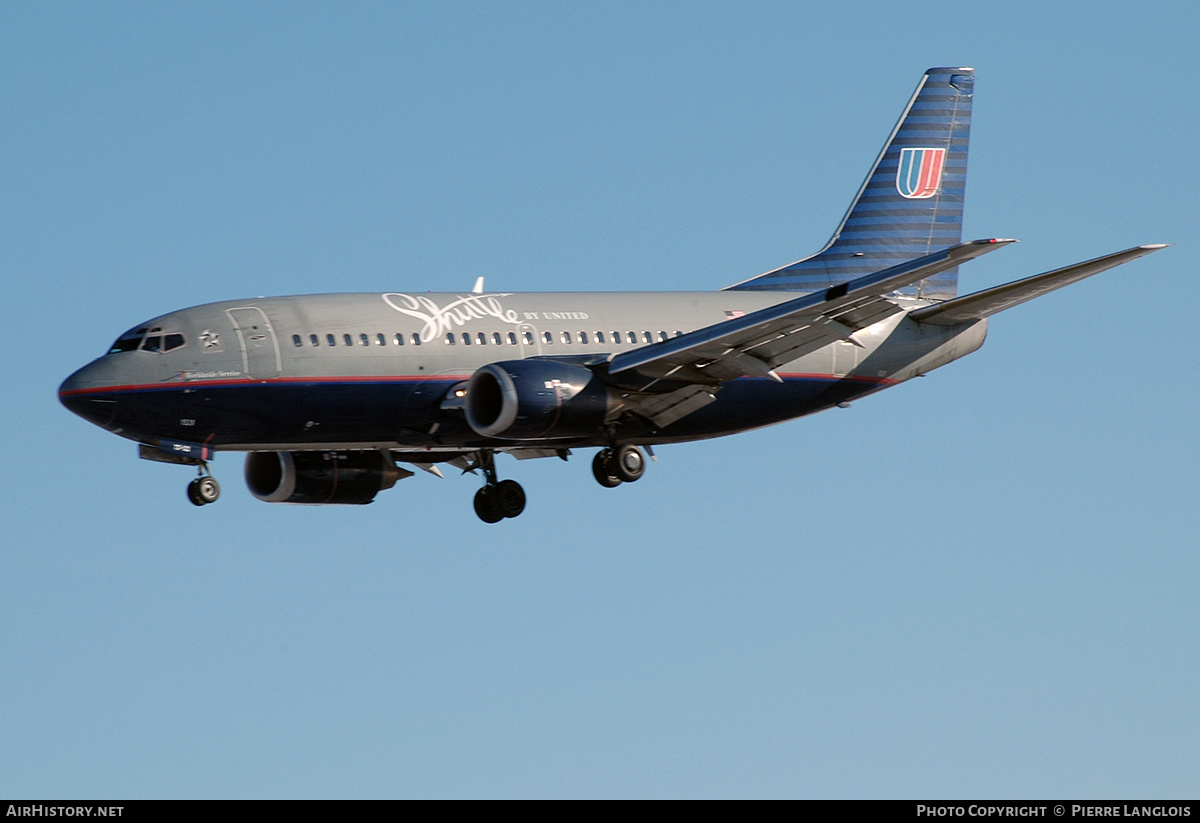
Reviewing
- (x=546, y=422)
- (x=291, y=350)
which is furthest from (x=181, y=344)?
(x=546, y=422)

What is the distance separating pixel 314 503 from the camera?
49.2m

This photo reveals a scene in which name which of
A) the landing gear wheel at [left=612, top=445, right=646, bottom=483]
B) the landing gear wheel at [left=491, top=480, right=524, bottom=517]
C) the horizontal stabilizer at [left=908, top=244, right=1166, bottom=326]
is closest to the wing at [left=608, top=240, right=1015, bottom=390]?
the landing gear wheel at [left=612, top=445, right=646, bottom=483]

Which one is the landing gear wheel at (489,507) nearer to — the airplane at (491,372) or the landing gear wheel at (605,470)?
the airplane at (491,372)

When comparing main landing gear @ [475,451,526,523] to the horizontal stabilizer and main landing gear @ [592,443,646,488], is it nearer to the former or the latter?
main landing gear @ [592,443,646,488]

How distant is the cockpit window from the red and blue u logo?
22463mm

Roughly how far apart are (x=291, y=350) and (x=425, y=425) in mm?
3615

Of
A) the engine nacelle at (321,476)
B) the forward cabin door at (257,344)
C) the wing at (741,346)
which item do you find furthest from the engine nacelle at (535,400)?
the engine nacelle at (321,476)

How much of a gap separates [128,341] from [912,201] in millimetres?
22972

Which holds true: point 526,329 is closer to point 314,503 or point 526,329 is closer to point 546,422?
point 546,422

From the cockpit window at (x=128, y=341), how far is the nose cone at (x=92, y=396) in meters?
0.61

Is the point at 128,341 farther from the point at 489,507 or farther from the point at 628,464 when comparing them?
the point at 628,464

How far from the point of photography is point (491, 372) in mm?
42469

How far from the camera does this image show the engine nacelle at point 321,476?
1919 inches
